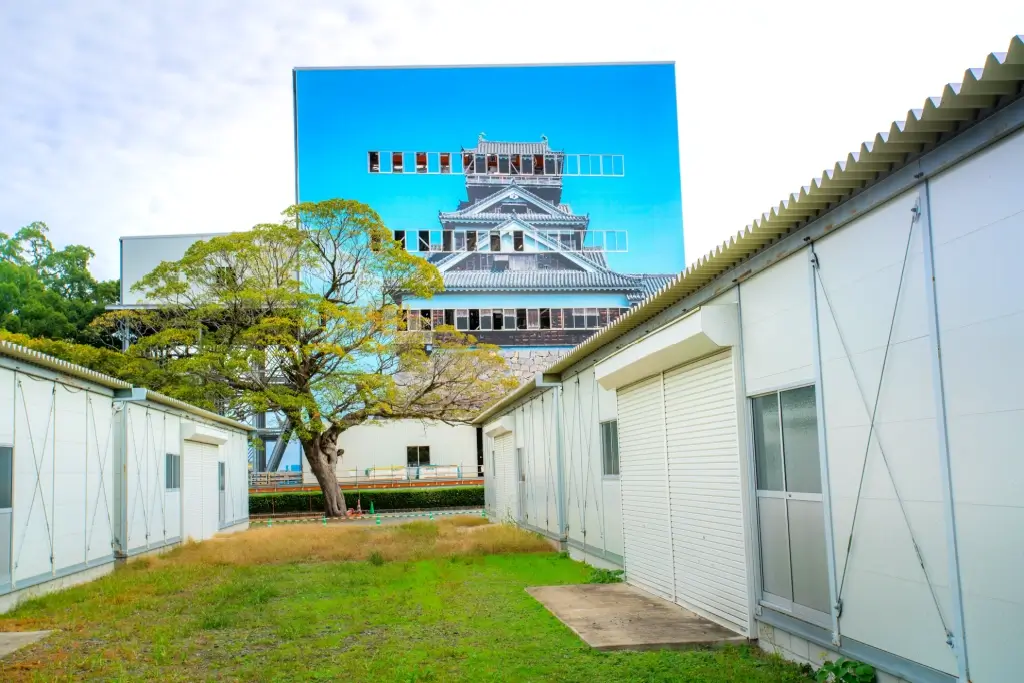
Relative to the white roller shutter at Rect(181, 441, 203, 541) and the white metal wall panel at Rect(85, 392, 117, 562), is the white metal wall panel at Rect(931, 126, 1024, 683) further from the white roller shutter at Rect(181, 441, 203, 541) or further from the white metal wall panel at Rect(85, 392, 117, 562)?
the white roller shutter at Rect(181, 441, 203, 541)

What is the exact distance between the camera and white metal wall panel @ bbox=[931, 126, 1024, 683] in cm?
459

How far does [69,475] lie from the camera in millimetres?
13609

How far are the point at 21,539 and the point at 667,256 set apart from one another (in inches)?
1636

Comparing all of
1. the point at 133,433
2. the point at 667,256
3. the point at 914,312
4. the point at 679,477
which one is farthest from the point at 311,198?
the point at 914,312

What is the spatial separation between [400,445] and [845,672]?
1477 inches

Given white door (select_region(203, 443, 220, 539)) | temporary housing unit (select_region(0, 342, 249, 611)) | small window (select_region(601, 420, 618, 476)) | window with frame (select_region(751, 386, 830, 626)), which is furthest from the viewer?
white door (select_region(203, 443, 220, 539))

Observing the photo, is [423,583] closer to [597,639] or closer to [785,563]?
[597,639]

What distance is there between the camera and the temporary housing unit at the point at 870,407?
4723 millimetres

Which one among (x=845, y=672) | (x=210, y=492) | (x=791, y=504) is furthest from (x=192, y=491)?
(x=845, y=672)

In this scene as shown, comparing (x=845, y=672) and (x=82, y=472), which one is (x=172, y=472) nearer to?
(x=82, y=472)

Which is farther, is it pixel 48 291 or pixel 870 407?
pixel 48 291

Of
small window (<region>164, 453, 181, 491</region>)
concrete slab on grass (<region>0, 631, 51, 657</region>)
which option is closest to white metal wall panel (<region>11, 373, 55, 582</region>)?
concrete slab on grass (<region>0, 631, 51, 657</region>)

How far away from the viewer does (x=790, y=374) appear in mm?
7199

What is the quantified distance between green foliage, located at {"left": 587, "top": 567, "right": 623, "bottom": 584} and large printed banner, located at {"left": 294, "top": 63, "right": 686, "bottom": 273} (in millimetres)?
37238
